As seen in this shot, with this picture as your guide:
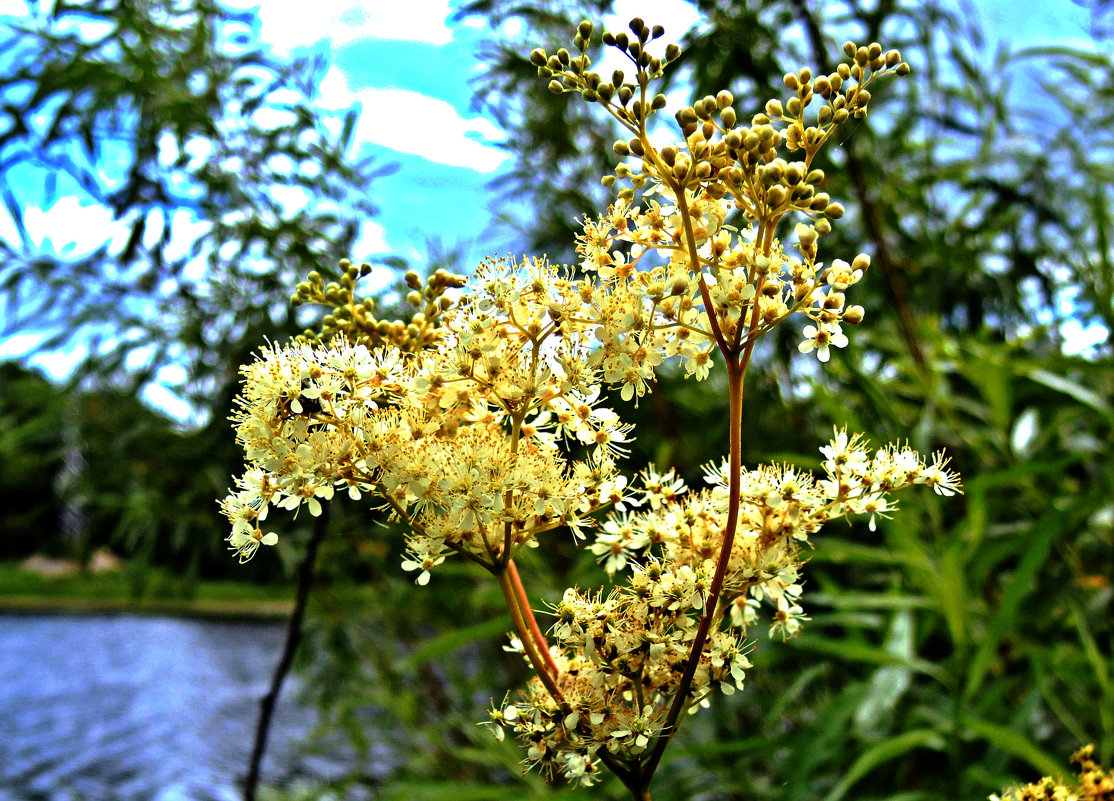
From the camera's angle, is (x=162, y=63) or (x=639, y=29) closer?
(x=639, y=29)

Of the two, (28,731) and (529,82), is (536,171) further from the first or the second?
(28,731)

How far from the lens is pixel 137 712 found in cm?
401

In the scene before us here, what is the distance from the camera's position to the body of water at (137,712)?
2.96 meters

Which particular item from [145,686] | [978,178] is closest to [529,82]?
[978,178]

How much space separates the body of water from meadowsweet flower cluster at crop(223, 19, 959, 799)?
2.15 metres

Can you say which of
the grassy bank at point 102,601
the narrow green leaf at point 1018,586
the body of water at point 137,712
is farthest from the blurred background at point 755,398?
the grassy bank at point 102,601

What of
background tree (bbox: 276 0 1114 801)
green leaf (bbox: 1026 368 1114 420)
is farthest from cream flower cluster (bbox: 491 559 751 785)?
green leaf (bbox: 1026 368 1114 420)

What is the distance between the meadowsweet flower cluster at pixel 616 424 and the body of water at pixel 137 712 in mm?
2148

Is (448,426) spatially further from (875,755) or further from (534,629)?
(875,755)

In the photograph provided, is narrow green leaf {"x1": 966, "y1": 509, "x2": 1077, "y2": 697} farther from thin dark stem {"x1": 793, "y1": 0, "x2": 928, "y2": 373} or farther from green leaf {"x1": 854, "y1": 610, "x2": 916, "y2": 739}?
thin dark stem {"x1": 793, "y1": 0, "x2": 928, "y2": 373}

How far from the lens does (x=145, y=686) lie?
4.51m

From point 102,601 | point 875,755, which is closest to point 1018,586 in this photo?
point 875,755

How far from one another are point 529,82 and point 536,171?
0.20 meters

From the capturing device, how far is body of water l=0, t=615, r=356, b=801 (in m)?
2.96
